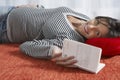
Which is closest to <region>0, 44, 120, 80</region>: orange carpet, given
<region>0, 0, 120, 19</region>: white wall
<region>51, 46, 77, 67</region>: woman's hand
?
<region>51, 46, 77, 67</region>: woman's hand

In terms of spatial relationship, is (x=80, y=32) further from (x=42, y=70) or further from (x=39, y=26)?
(x=42, y=70)

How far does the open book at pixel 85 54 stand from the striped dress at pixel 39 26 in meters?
0.23

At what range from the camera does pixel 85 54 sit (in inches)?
40.2

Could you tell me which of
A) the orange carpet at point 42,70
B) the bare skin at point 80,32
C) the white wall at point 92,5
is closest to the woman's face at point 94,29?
the bare skin at point 80,32

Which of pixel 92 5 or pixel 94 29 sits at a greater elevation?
pixel 94 29

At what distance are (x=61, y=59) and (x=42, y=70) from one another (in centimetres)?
11

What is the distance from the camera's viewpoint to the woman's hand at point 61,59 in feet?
3.46

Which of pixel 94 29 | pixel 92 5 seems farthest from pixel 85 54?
pixel 92 5

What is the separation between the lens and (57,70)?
40.6 inches

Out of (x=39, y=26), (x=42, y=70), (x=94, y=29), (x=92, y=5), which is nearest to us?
(x=42, y=70)

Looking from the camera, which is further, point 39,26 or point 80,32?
point 39,26

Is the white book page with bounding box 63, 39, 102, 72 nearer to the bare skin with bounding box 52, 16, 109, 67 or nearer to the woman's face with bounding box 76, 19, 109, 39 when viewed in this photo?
the bare skin with bounding box 52, 16, 109, 67

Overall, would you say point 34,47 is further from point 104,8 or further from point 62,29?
point 104,8

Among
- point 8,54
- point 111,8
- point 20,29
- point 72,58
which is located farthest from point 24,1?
point 72,58
